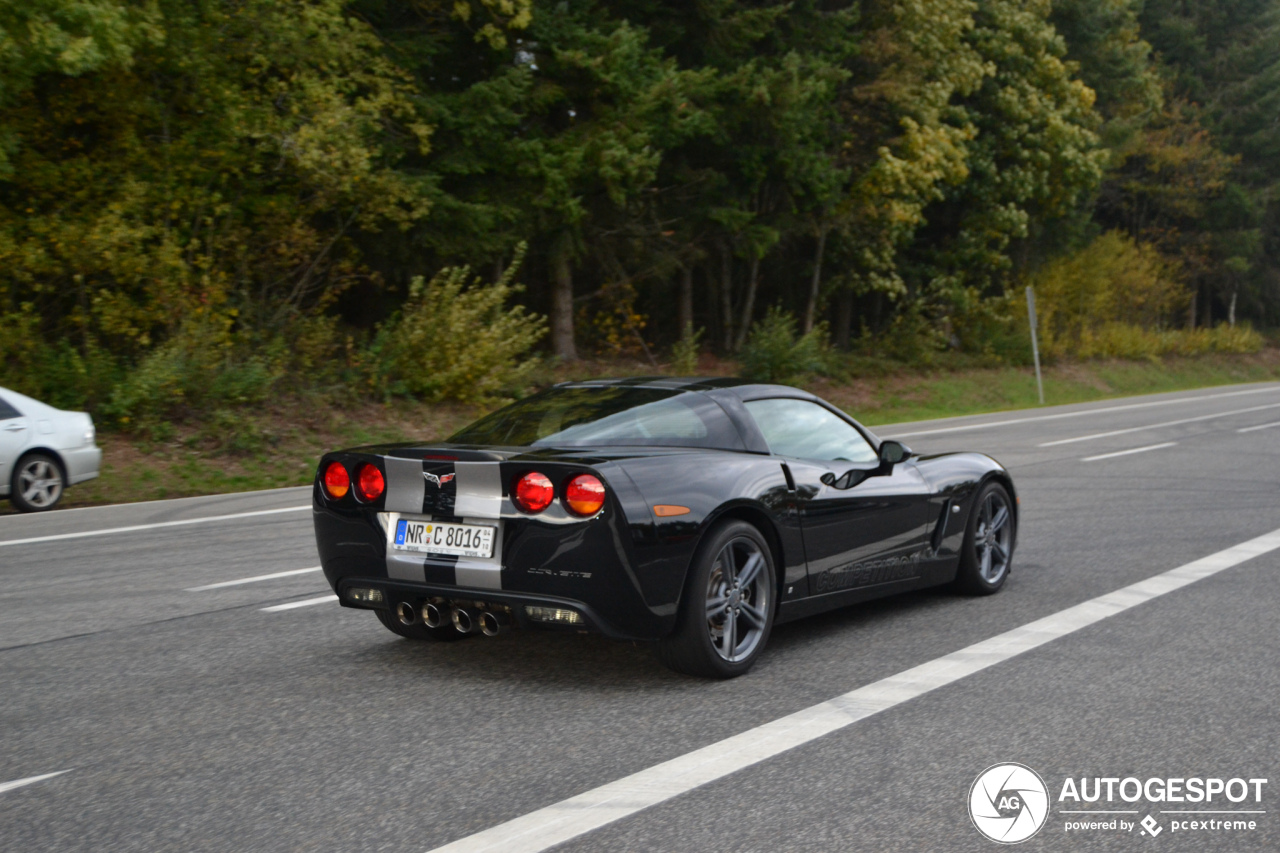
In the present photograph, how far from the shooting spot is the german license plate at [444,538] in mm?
5055

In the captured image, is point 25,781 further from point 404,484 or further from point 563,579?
point 563,579

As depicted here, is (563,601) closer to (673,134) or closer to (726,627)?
(726,627)

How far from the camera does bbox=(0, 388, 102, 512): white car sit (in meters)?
12.2

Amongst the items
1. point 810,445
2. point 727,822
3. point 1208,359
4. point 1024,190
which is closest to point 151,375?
point 810,445

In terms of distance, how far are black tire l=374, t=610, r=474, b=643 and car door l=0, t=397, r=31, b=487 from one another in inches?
302

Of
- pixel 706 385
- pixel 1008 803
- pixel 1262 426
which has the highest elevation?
pixel 706 385

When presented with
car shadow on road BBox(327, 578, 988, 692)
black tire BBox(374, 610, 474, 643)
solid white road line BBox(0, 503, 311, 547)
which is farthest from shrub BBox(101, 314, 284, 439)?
black tire BBox(374, 610, 474, 643)

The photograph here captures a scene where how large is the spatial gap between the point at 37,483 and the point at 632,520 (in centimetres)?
949

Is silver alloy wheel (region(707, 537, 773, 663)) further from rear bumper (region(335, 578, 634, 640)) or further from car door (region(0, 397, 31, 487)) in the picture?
car door (region(0, 397, 31, 487))

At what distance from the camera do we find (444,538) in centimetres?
514

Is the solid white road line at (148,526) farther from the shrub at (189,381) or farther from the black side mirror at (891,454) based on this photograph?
the black side mirror at (891,454)

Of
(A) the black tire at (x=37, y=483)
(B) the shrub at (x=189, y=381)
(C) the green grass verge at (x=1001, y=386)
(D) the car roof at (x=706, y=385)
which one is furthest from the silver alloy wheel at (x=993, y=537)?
(C) the green grass verge at (x=1001, y=386)

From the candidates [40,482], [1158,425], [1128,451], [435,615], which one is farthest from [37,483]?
[1158,425]

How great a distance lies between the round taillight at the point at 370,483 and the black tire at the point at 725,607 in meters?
1.34
